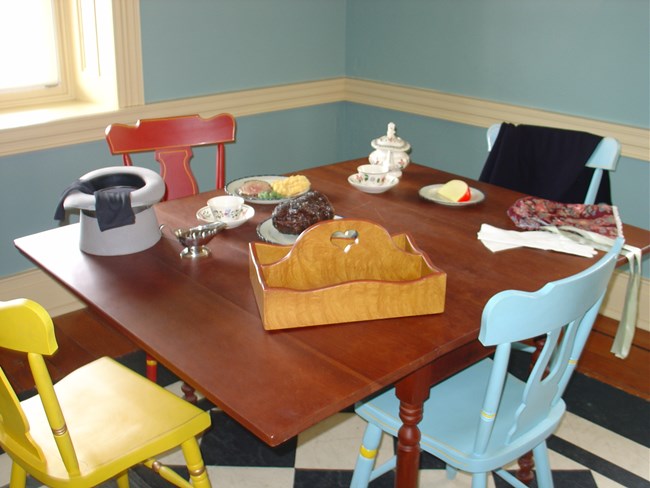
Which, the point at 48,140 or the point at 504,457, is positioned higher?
the point at 48,140

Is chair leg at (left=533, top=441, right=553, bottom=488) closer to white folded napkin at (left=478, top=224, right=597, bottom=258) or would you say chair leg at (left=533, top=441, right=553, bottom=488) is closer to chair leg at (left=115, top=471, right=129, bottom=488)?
white folded napkin at (left=478, top=224, right=597, bottom=258)

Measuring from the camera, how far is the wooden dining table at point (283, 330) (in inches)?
47.7

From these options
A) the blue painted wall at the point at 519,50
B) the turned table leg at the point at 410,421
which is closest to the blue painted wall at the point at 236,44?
the blue painted wall at the point at 519,50

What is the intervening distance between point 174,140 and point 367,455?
1.22 meters

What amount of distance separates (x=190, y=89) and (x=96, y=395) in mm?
1801

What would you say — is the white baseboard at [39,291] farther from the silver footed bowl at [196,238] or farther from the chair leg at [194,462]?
the chair leg at [194,462]

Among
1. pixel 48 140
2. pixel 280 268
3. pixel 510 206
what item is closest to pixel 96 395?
pixel 280 268

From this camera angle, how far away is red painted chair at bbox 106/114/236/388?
90.5 inches

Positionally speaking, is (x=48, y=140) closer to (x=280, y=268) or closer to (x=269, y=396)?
(x=280, y=268)

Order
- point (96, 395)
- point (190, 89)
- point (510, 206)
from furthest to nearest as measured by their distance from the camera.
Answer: point (190, 89) → point (510, 206) → point (96, 395)

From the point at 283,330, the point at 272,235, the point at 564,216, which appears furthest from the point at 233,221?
the point at 564,216

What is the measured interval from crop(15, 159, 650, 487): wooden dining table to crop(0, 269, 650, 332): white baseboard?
1068mm

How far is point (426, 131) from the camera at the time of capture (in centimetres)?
348

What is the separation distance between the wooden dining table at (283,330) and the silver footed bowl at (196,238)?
0.02 m
